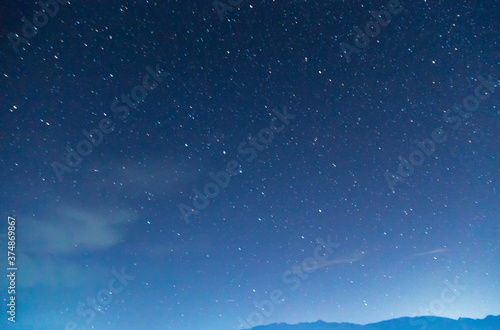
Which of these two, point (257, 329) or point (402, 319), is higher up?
point (257, 329)

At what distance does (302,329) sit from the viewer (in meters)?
99.5

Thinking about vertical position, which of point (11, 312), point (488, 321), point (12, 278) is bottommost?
point (488, 321)


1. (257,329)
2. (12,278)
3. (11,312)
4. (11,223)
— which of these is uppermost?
(11,223)

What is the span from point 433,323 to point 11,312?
87452 millimetres

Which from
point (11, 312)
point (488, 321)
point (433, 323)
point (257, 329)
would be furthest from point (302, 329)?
point (11, 312)

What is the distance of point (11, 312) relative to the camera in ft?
14.0

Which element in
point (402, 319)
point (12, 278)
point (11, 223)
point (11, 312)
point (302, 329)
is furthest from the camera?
point (302, 329)

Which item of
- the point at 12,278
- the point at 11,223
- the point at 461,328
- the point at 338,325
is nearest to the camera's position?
the point at 12,278

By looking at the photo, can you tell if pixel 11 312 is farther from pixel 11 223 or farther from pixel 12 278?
pixel 11 223

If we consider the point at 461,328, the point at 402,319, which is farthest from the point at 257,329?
the point at 461,328

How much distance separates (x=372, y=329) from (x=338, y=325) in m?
13.2

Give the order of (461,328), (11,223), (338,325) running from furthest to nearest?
(338,325) < (461,328) < (11,223)

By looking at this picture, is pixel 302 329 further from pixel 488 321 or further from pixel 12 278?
pixel 12 278

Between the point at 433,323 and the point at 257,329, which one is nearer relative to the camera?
the point at 433,323
